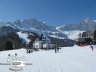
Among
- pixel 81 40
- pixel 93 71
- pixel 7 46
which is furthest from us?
pixel 81 40

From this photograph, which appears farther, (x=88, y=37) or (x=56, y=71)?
(x=88, y=37)

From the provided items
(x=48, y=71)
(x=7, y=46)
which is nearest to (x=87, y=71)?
(x=48, y=71)

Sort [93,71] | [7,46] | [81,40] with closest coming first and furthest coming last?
[93,71] → [7,46] → [81,40]

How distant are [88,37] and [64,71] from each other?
91.1 m

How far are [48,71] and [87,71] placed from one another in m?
2.75

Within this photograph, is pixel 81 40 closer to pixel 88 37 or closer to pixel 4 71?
pixel 88 37

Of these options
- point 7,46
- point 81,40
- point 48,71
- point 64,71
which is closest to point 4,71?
point 48,71

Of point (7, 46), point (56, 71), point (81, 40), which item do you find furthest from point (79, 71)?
point (81, 40)

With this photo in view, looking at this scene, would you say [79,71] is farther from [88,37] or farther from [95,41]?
[88,37]

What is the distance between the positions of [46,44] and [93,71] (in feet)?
304

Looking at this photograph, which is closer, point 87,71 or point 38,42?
point 87,71

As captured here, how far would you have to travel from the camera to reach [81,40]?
352ft

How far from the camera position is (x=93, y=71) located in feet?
57.4

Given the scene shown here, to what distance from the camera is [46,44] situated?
110m
